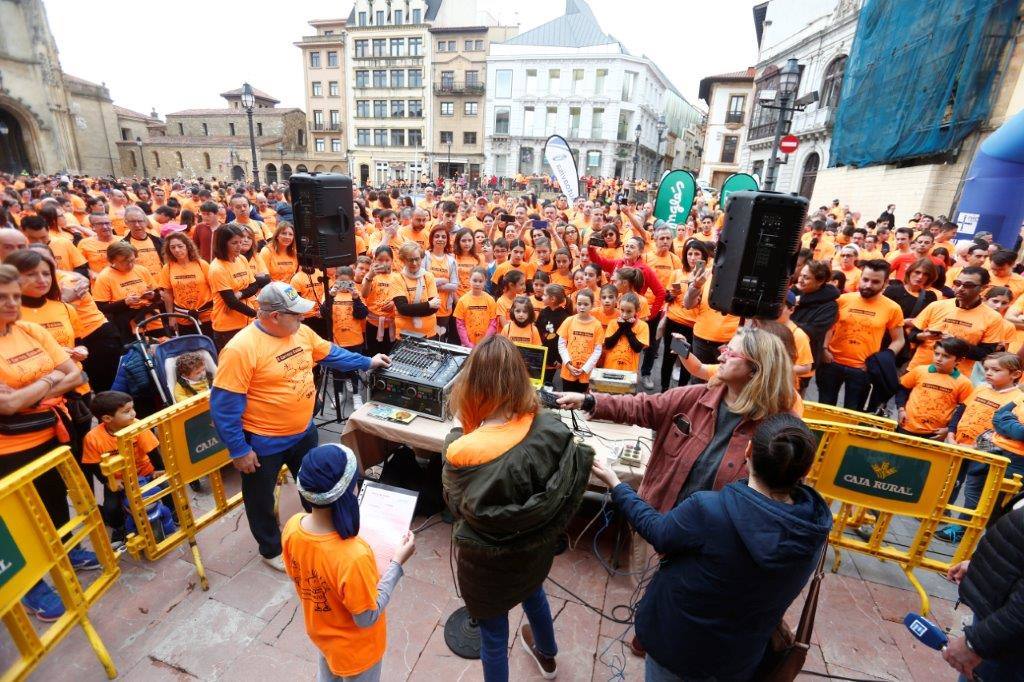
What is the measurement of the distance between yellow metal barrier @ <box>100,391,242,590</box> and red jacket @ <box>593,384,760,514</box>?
8.43ft

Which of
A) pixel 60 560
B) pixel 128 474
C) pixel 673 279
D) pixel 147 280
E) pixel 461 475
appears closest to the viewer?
pixel 461 475

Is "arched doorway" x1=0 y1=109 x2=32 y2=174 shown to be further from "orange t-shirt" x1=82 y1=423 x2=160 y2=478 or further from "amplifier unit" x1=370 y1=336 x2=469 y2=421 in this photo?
"amplifier unit" x1=370 y1=336 x2=469 y2=421

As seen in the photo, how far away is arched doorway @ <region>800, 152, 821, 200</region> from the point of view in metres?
24.1

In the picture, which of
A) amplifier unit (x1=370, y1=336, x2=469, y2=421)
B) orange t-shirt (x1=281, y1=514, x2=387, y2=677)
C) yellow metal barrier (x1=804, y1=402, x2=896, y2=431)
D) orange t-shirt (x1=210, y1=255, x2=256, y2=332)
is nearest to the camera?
orange t-shirt (x1=281, y1=514, x2=387, y2=677)

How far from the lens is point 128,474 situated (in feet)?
9.08

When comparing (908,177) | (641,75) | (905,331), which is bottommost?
(905,331)

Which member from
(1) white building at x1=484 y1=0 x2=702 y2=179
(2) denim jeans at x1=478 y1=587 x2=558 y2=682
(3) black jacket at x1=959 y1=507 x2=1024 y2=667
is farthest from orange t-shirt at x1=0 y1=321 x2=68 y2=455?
(1) white building at x1=484 y1=0 x2=702 y2=179

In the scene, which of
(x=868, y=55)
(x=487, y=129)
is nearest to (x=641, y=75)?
(x=487, y=129)

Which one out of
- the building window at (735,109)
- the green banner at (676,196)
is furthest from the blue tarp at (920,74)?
the building window at (735,109)

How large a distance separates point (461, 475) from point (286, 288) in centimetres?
165

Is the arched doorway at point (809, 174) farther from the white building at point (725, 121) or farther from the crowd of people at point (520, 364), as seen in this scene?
the crowd of people at point (520, 364)

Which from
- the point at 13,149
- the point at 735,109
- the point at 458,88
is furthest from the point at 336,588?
the point at 458,88

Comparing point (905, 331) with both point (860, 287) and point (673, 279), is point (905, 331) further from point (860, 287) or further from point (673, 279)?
point (673, 279)

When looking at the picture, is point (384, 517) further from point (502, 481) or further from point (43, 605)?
point (43, 605)
